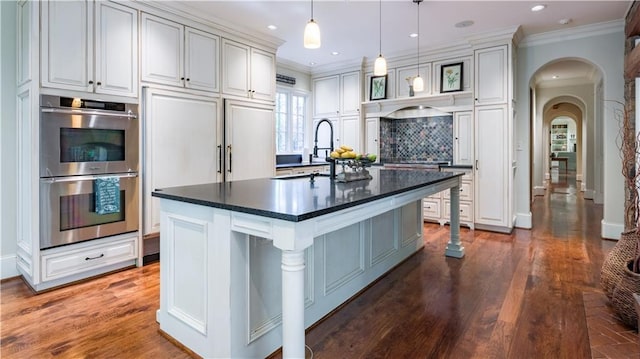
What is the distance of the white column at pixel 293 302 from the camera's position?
1488 mm

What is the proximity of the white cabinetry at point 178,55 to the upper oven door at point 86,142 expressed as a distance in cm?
56

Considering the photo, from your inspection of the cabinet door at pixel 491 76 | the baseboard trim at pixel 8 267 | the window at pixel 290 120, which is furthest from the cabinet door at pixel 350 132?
the baseboard trim at pixel 8 267

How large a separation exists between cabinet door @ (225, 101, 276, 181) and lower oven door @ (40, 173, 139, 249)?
116 centimetres

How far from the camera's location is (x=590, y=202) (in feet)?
23.9

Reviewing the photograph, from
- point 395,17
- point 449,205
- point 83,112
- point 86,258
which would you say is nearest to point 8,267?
point 86,258

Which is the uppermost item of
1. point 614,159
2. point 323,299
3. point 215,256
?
point 614,159

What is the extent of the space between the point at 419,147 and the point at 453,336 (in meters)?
4.26

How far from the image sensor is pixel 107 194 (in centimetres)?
311

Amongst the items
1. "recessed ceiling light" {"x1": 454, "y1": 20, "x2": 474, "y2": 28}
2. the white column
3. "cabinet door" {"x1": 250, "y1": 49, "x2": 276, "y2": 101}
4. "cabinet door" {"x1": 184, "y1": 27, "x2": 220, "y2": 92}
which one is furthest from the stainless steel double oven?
"recessed ceiling light" {"x1": 454, "y1": 20, "x2": 474, "y2": 28}

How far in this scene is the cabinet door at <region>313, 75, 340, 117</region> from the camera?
631cm

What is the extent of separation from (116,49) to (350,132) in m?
3.84

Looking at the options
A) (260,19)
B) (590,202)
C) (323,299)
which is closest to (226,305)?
(323,299)

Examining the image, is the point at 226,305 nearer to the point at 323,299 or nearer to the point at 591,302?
the point at 323,299

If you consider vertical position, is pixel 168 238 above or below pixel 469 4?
below
